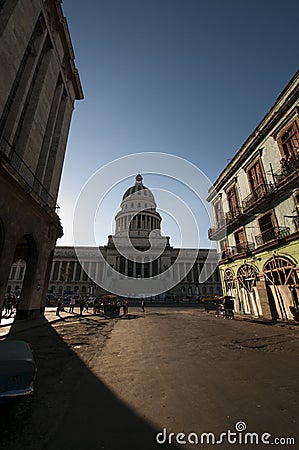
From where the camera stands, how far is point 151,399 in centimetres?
416

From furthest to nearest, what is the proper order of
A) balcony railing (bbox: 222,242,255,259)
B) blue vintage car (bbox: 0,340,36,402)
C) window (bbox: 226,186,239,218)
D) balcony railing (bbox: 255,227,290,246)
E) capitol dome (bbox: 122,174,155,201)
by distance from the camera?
capitol dome (bbox: 122,174,155,201) < window (bbox: 226,186,239,218) < balcony railing (bbox: 222,242,255,259) < balcony railing (bbox: 255,227,290,246) < blue vintage car (bbox: 0,340,36,402)

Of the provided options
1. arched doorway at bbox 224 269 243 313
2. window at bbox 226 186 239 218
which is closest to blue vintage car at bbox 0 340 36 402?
window at bbox 226 186 239 218

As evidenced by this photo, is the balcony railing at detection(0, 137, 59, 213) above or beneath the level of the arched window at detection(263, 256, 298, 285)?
above

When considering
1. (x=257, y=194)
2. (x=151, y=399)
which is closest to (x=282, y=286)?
(x=257, y=194)

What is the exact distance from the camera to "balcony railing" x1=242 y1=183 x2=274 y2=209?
17.1 metres

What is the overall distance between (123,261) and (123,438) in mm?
74204

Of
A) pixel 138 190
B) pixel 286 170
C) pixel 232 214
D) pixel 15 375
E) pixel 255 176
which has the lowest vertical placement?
pixel 15 375

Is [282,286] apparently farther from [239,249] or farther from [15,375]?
[15,375]

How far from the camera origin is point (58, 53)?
1903cm

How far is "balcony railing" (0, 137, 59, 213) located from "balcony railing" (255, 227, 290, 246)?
1710cm

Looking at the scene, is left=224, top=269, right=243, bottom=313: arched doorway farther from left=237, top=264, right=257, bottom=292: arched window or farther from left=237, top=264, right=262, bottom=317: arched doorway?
left=237, top=264, right=257, bottom=292: arched window

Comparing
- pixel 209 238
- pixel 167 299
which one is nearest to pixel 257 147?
pixel 209 238

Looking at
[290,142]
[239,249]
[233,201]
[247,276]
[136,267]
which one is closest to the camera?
[290,142]

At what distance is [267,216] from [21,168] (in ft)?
61.4
